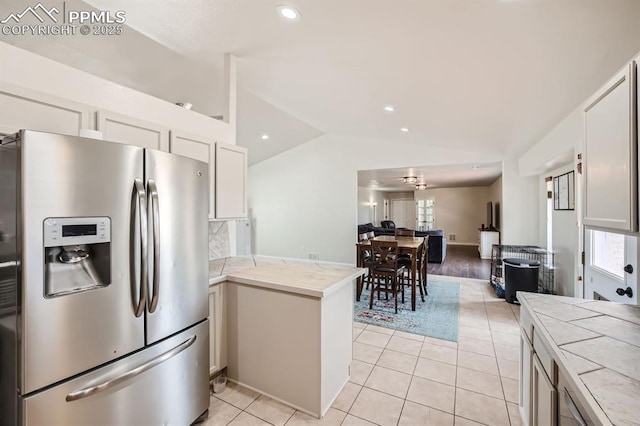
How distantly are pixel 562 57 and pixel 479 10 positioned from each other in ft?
2.55

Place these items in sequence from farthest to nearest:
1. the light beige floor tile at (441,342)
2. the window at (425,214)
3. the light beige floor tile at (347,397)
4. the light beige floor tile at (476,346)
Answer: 1. the window at (425,214)
2. the light beige floor tile at (441,342)
3. the light beige floor tile at (476,346)
4. the light beige floor tile at (347,397)

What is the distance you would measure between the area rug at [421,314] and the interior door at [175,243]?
239cm

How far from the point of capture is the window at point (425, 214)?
10984 mm

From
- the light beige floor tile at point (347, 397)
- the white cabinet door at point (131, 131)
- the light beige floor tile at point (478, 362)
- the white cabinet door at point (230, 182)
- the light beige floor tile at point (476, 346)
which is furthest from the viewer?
the light beige floor tile at point (476, 346)

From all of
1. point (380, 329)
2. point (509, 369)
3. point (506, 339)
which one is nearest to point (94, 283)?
point (380, 329)

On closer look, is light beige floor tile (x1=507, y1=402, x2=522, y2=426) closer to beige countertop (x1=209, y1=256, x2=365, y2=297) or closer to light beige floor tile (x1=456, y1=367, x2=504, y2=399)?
light beige floor tile (x1=456, y1=367, x2=504, y2=399)

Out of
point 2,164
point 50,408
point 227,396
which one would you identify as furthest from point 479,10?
point 227,396

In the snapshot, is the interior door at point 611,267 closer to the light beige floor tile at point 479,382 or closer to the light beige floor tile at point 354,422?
the light beige floor tile at point 479,382

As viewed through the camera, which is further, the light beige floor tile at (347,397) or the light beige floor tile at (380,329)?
the light beige floor tile at (380,329)

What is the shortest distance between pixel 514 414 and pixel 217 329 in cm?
219

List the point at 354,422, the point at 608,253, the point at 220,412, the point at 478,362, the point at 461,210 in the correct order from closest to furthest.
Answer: the point at 354,422 → the point at 220,412 → the point at 608,253 → the point at 478,362 → the point at 461,210

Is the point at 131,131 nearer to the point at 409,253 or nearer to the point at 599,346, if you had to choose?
the point at 599,346

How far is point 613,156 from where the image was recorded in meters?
1.21

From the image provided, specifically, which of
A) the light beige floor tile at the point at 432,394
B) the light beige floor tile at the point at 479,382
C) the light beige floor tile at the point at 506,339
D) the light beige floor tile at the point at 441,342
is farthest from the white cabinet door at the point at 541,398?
the light beige floor tile at the point at 506,339
